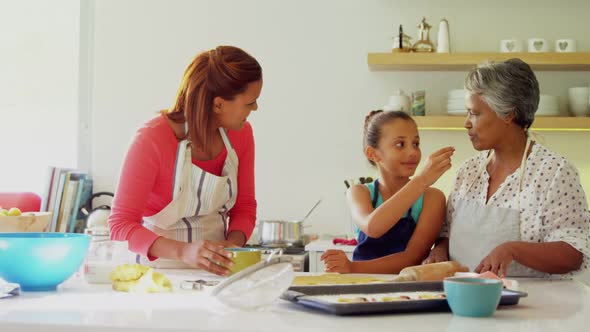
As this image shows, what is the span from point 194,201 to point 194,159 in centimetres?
13

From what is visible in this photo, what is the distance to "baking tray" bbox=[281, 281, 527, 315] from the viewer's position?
4.32ft

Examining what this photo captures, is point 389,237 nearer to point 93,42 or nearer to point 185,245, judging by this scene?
point 185,245

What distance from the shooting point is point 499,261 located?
190 centimetres

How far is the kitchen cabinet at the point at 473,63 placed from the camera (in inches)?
153

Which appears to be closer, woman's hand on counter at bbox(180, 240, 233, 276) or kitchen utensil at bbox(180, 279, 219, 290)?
kitchen utensil at bbox(180, 279, 219, 290)

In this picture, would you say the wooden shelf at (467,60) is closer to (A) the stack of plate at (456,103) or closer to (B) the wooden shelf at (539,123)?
(A) the stack of plate at (456,103)

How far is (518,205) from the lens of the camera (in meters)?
2.13

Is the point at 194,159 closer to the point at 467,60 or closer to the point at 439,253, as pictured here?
the point at 439,253

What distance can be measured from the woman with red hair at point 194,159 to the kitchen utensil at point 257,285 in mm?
804

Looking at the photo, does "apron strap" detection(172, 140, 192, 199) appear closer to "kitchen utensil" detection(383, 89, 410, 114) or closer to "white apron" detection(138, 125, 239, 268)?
"white apron" detection(138, 125, 239, 268)

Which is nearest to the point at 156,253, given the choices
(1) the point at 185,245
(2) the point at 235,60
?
(1) the point at 185,245

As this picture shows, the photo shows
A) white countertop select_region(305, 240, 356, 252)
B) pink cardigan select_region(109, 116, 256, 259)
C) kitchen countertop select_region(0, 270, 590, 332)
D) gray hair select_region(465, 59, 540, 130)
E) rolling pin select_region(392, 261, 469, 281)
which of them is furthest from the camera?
white countertop select_region(305, 240, 356, 252)

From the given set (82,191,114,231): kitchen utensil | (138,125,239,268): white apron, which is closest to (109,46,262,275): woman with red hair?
(138,125,239,268): white apron

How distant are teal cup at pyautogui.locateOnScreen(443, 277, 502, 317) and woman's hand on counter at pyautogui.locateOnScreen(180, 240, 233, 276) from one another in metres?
0.62
